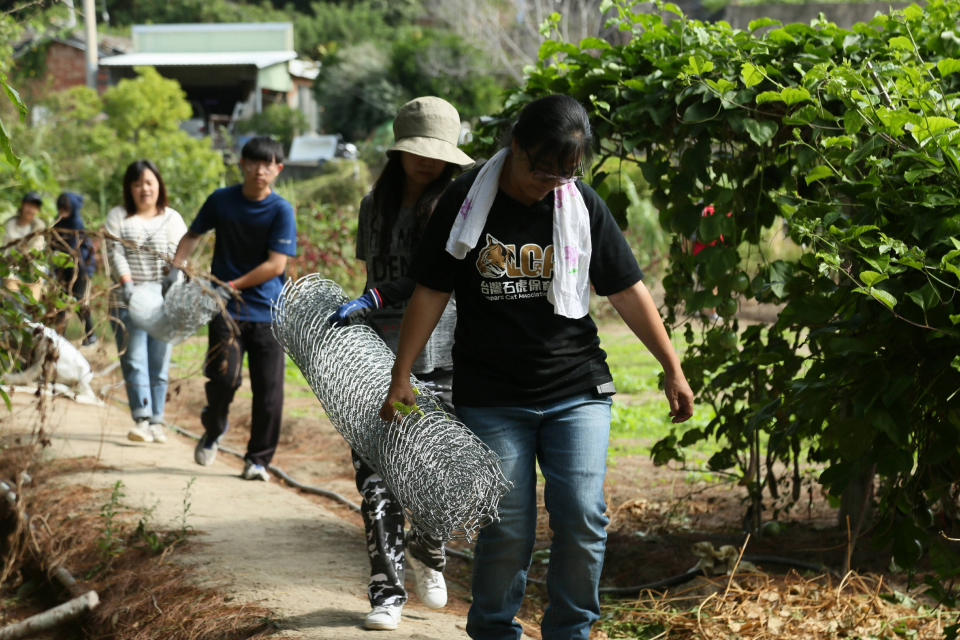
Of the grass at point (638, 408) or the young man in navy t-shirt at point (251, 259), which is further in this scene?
the grass at point (638, 408)

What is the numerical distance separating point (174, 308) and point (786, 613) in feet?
11.2

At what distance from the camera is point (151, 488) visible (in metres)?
5.07

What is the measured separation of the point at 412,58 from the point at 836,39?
2710 centimetres

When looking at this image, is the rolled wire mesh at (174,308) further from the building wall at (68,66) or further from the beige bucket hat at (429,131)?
the building wall at (68,66)

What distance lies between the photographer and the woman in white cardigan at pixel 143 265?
239 inches

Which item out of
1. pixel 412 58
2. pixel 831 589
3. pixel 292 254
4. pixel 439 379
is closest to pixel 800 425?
pixel 831 589

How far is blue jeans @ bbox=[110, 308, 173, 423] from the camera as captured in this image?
20.1 feet

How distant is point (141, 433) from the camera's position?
614cm

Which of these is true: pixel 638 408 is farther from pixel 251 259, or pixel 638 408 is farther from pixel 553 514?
pixel 553 514

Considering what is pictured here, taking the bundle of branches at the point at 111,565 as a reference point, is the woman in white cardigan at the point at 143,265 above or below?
above

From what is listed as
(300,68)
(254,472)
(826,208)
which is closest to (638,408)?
(254,472)

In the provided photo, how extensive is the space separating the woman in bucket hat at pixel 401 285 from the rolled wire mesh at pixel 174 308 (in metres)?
1.46

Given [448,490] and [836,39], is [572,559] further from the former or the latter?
[836,39]

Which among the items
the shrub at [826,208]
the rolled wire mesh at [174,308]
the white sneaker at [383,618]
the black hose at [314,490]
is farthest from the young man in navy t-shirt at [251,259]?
the white sneaker at [383,618]
